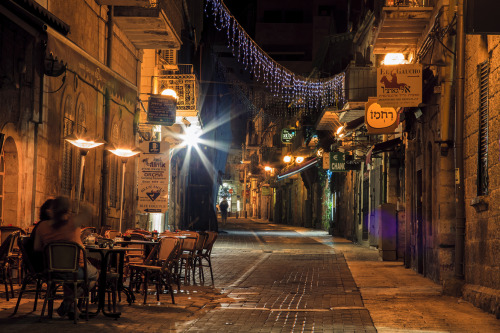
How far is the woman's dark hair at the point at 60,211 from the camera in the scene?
812cm

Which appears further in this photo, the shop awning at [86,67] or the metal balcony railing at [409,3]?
the metal balcony railing at [409,3]

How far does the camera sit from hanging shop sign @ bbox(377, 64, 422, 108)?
14.3 meters

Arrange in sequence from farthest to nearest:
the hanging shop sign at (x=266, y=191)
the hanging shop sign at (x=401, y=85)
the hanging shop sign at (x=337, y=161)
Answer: the hanging shop sign at (x=266, y=191), the hanging shop sign at (x=337, y=161), the hanging shop sign at (x=401, y=85)

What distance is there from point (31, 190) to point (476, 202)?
25.5 feet

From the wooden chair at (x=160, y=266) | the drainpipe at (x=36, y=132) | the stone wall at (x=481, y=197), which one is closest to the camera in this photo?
the stone wall at (x=481, y=197)

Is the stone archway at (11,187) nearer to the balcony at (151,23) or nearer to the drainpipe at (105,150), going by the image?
the drainpipe at (105,150)

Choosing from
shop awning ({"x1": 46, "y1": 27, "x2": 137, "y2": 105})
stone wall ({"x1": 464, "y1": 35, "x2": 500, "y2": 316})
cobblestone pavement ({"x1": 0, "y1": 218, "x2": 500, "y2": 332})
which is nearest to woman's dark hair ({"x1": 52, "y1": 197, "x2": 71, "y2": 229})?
Answer: cobblestone pavement ({"x1": 0, "y1": 218, "x2": 500, "y2": 332})

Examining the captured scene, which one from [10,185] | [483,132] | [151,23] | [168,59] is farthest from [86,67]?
[168,59]

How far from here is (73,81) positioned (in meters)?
14.5

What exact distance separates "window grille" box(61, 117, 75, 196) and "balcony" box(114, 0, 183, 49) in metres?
4.26

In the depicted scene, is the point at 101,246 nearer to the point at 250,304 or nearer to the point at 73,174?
the point at 250,304

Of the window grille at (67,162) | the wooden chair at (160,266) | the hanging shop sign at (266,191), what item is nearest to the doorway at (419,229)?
the wooden chair at (160,266)

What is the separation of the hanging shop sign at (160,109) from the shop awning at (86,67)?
628 mm

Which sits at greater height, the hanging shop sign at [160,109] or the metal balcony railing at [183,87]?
the metal balcony railing at [183,87]
